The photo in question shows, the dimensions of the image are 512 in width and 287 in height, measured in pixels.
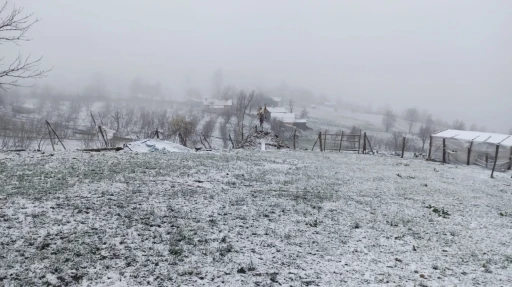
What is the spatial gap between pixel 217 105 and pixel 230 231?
106482 millimetres

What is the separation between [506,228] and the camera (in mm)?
8648

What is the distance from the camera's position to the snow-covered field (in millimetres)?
4961

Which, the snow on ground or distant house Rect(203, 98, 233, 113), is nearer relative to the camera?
the snow on ground

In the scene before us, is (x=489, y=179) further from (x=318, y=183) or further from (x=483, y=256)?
(x=483, y=256)

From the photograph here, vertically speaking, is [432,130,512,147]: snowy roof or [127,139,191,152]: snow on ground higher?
[432,130,512,147]: snowy roof

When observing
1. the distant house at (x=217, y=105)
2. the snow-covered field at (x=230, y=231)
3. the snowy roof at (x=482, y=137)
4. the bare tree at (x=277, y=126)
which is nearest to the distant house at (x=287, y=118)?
the bare tree at (x=277, y=126)

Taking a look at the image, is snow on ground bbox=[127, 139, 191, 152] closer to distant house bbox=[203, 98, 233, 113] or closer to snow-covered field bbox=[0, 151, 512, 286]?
snow-covered field bbox=[0, 151, 512, 286]

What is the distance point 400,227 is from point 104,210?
275 inches

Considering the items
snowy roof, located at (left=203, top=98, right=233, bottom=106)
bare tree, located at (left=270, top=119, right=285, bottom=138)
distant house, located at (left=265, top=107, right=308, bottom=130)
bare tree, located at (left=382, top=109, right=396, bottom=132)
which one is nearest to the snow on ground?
bare tree, located at (left=270, top=119, right=285, bottom=138)

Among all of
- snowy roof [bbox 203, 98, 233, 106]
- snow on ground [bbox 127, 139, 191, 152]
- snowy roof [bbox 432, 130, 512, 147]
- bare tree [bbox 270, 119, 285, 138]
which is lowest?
bare tree [bbox 270, 119, 285, 138]

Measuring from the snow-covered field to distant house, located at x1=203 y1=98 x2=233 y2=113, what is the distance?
310 ft

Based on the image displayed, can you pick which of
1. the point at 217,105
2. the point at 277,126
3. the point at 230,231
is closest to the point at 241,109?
the point at 277,126

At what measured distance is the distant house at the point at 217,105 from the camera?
106m

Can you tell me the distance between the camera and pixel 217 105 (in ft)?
365
